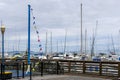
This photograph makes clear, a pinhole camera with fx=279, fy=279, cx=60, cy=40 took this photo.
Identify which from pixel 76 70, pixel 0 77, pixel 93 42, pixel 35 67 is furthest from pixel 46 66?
pixel 93 42

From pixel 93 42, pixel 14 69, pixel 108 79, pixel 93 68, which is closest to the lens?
pixel 108 79

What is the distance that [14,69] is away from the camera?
24484 mm

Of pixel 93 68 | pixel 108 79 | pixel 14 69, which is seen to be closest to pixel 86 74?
pixel 93 68

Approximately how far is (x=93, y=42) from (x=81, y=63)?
29.5m

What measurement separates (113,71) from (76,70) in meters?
3.79

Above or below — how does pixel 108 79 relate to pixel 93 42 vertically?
below

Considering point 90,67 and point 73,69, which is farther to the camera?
point 73,69

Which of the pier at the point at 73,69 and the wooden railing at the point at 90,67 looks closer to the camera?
the pier at the point at 73,69

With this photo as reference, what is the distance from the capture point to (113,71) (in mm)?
20781

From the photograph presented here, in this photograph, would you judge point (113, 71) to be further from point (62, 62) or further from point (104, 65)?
point (62, 62)

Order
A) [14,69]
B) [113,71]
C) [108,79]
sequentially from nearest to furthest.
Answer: [108,79]
[113,71]
[14,69]

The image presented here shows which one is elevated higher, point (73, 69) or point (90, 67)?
point (90, 67)

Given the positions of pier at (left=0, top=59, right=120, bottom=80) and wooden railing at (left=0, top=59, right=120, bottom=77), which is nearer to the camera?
pier at (left=0, top=59, right=120, bottom=80)

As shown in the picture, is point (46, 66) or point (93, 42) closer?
point (46, 66)
